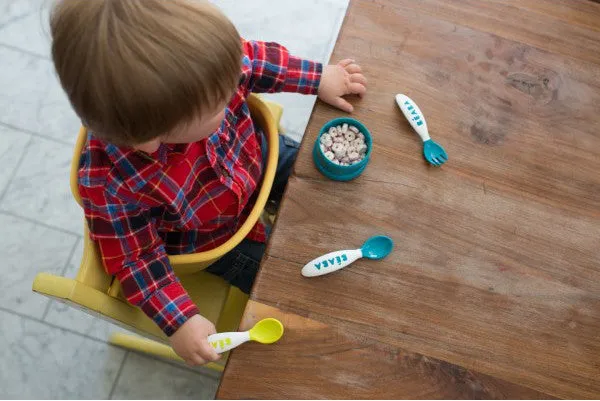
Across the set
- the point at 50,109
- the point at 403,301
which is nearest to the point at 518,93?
the point at 403,301

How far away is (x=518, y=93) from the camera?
0.79m

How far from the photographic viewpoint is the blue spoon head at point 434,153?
737 mm

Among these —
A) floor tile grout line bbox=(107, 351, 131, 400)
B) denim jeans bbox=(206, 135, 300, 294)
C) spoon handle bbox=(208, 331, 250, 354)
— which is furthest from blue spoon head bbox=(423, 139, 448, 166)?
floor tile grout line bbox=(107, 351, 131, 400)

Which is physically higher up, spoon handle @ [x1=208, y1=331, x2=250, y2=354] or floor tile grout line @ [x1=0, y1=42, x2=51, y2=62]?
spoon handle @ [x1=208, y1=331, x2=250, y2=354]

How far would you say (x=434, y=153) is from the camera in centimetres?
74

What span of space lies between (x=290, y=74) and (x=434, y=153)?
9.7 inches

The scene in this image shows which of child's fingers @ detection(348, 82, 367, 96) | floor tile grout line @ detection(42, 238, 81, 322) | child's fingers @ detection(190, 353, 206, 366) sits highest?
child's fingers @ detection(348, 82, 367, 96)

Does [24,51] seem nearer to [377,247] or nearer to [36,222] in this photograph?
[36,222]

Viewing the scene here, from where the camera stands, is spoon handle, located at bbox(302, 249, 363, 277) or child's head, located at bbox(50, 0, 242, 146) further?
spoon handle, located at bbox(302, 249, 363, 277)

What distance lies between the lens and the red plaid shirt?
2.29 ft

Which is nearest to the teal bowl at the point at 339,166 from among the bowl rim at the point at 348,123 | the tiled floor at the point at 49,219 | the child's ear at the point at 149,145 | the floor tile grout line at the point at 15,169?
the bowl rim at the point at 348,123

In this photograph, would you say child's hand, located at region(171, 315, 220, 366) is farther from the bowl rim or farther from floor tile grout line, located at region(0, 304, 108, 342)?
floor tile grout line, located at region(0, 304, 108, 342)

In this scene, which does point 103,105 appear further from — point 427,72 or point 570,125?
point 570,125

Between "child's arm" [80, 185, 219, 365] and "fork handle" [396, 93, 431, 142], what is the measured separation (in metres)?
0.38
